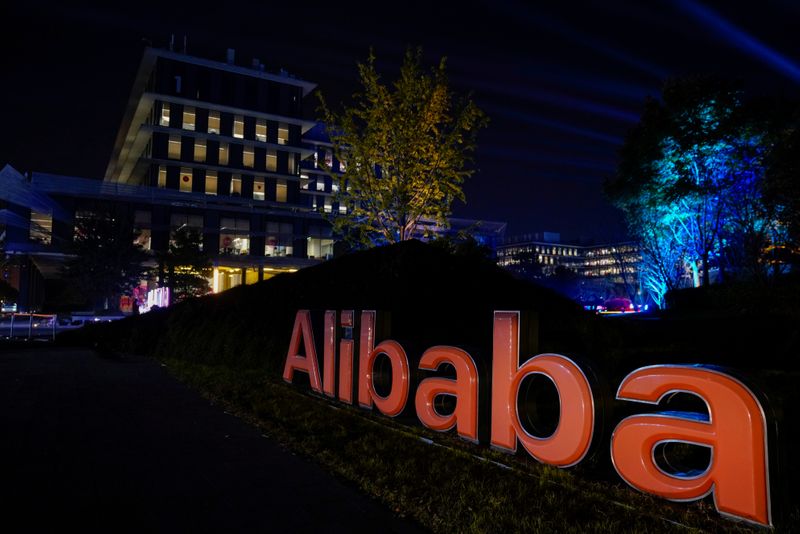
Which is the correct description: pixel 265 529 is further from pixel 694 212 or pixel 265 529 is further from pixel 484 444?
pixel 694 212

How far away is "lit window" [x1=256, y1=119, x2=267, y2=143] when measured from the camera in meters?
74.1

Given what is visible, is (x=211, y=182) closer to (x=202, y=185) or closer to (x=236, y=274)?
(x=202, y=185)

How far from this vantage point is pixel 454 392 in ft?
22.2

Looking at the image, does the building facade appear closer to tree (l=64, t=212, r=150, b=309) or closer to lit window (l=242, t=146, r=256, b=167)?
lit window (l=242, t=146, r=256, b=167)

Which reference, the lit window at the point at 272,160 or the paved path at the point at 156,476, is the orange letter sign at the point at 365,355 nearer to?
the paved path at the point at 156,476

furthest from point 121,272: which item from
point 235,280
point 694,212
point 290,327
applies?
point 694,212

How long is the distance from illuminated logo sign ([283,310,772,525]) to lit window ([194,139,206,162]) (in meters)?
68.2

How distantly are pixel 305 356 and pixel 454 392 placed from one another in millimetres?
4694

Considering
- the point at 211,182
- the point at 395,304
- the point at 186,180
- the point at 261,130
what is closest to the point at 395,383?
the point at 395,304

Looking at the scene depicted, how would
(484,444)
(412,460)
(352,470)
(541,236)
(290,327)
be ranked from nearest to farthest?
1. (352,470)
2. (412,460)
3. (484,444)
4. (290,327)
5. (541,236)

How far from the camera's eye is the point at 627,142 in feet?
113

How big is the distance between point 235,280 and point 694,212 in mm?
52261

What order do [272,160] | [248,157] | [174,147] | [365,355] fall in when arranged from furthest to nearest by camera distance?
[272,160] → [248,157] → [174,147] → [365,355]

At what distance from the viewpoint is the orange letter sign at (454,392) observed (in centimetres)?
648
